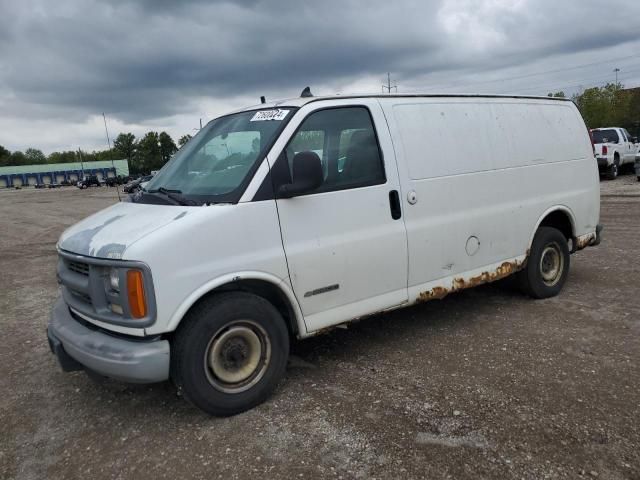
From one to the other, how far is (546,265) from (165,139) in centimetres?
12692

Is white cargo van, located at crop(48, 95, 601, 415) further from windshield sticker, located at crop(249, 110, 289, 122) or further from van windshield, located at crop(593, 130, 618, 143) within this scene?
van windshield, located at crop(593, 130, 618, 143)

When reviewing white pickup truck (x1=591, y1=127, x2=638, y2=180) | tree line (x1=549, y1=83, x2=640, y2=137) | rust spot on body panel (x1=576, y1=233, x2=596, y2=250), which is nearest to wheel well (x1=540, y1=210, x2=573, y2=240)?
rust spot on body panel (x1=576, y1=233, x2=596, y2=250)

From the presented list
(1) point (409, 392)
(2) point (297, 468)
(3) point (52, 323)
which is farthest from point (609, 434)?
(3) point (52, 323)

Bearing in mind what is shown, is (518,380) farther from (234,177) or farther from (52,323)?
(52,323)

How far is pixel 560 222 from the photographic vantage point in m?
5.83

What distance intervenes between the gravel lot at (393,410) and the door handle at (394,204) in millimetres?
1201

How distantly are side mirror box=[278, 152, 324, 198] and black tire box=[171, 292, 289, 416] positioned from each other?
0.77 meters

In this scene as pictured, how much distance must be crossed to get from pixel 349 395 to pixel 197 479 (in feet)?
4.10

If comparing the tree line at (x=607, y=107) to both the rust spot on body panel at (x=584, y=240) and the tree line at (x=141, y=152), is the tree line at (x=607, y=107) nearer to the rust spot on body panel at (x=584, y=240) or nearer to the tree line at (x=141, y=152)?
the rust spot on body panel at (x=584, y=240)

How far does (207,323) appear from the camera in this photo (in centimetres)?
327

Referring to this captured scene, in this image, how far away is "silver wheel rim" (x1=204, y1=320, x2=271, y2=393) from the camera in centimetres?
338

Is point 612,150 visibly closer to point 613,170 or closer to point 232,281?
point 613,170

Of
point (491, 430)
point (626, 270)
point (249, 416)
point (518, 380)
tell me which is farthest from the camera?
point (626, 270)

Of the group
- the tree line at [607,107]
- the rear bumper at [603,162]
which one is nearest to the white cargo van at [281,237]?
the rear bumper at [603,162]
